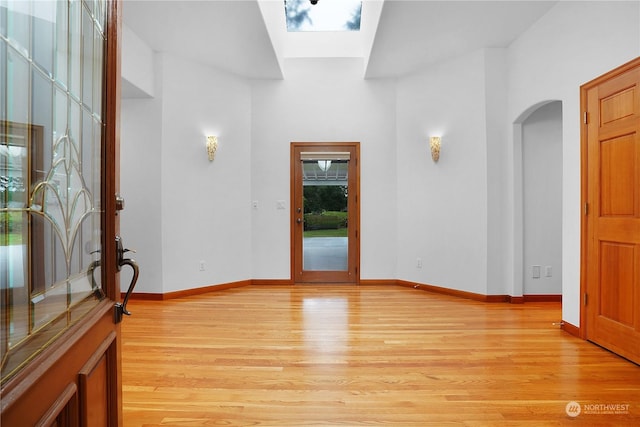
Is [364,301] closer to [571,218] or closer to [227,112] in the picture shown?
[571,218]

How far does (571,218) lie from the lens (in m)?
3.23

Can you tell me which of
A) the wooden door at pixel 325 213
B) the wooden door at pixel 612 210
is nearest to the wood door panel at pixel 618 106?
the wooden door at pixel 612 210

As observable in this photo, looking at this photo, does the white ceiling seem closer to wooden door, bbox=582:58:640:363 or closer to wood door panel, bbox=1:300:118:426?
wooden door, bbox=582:58:640:363

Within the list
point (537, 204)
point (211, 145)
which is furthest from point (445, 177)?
point (211, 145)

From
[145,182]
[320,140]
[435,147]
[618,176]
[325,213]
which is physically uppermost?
[320,140]

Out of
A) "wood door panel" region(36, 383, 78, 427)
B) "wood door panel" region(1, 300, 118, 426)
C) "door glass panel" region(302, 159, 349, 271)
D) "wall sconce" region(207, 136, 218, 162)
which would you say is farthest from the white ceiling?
"wood door panel" region(36, 383, 78, 427)

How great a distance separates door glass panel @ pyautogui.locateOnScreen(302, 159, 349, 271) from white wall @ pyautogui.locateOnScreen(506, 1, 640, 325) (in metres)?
2.62

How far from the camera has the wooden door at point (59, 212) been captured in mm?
668

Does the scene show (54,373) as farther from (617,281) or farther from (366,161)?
(366,161)

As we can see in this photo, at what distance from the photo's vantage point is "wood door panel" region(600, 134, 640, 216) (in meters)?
2.60

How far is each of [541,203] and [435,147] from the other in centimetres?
150

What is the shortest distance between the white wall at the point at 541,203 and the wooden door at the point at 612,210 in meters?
1.25

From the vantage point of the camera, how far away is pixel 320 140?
527 centimetres

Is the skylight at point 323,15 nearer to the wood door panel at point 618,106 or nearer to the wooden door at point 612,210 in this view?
the wooden door at point 612,210
